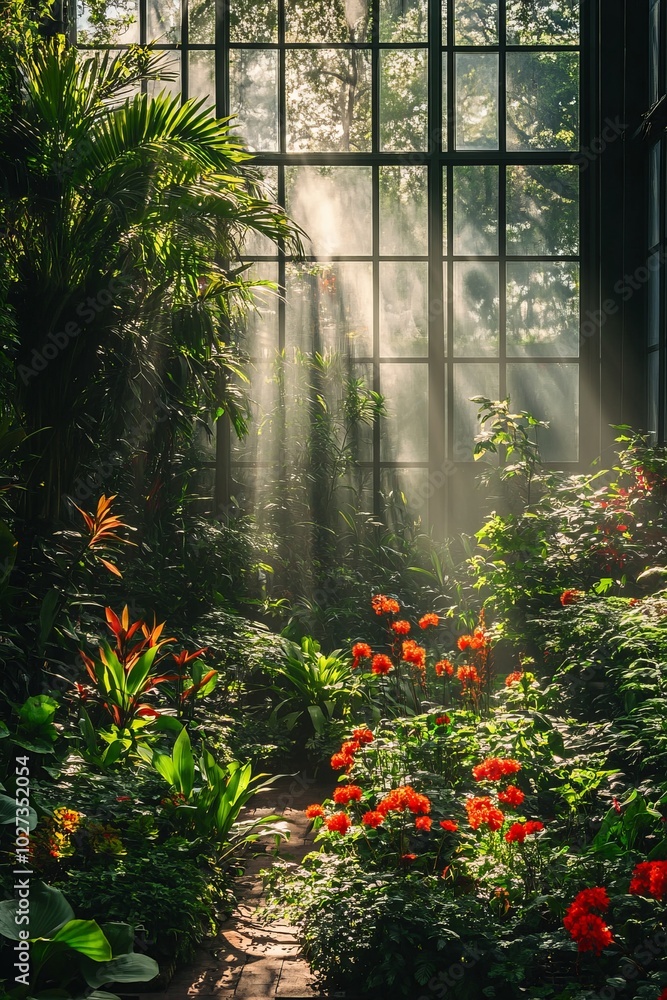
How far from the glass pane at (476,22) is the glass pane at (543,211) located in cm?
100

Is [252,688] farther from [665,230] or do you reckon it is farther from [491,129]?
[491,129]

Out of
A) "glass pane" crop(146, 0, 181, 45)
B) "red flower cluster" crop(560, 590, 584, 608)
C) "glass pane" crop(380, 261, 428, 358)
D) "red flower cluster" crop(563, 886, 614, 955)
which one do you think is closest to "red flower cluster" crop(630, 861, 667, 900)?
"red flower cluster" crop(563, 886, 614, 955)

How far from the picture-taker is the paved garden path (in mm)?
2279

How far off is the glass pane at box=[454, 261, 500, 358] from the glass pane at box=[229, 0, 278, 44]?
7.37 ft

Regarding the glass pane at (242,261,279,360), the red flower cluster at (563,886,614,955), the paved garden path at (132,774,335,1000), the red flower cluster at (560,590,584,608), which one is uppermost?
the glass pane at (242,261,279,360)

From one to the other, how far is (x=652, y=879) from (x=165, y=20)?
22.0ft

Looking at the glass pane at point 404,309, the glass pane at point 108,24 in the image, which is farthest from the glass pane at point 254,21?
the glass pane at point 404,309

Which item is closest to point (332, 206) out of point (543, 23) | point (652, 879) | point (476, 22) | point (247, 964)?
point (476, 22)

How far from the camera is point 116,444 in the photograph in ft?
15.3

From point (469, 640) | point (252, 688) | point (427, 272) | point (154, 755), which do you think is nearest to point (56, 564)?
point (154, 755)

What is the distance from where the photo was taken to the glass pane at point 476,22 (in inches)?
257

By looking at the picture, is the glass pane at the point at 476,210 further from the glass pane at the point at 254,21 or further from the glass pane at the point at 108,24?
the glass pane at the point at 108,24

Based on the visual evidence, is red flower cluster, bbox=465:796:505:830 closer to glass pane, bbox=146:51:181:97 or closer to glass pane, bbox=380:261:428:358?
glass pane, bbox=380:261:428:358

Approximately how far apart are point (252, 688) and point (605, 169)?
444cm
